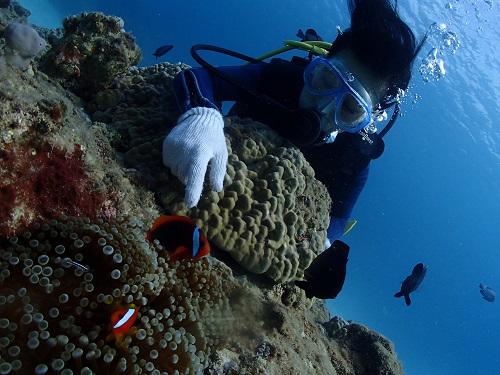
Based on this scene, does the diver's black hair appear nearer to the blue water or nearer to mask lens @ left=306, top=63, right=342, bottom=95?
mask lens @ left=306, top=63, right=342, bottom=95

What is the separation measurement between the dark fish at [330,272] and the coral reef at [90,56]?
2.66 metres

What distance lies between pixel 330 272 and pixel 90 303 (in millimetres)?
1546

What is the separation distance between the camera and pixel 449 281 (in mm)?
82562

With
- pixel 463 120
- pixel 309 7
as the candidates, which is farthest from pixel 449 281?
pixel 309 7

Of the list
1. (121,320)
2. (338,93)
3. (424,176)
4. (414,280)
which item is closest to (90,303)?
(121,320)

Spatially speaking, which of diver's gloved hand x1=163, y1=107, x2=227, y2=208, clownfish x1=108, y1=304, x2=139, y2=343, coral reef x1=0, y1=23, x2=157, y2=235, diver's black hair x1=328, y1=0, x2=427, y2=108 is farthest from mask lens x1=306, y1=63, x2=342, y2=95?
clownfish x1=108, y1=304, x2=139, y2=343

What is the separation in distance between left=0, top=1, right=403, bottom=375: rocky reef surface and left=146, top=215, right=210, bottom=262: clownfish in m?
0.16

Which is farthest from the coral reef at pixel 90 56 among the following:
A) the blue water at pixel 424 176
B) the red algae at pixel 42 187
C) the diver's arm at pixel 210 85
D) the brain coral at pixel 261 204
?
the blue water at pixel 424 176

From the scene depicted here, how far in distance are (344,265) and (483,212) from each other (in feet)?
239

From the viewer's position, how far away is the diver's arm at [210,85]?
10.8ft

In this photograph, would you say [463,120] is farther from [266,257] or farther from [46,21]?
[266,257]

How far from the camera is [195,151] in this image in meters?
2.63

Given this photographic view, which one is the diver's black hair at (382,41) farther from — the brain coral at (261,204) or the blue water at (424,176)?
the blue water at (424,176)

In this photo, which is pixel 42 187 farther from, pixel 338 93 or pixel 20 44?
pixel 338 93
